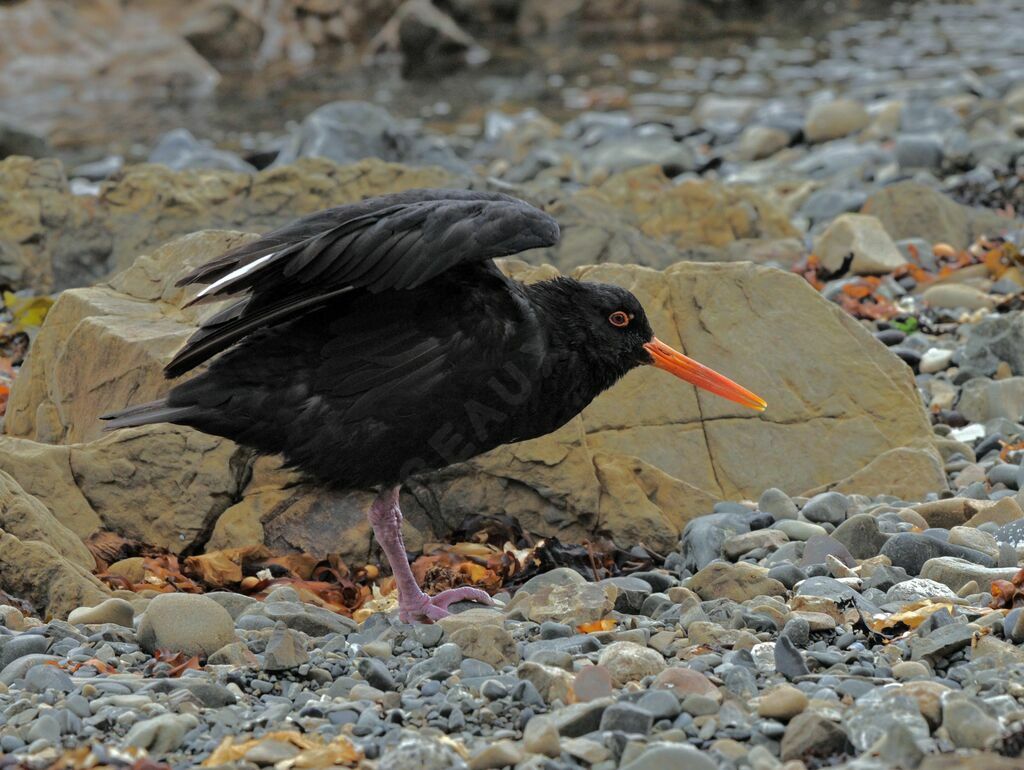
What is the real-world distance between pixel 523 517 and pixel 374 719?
2.18m

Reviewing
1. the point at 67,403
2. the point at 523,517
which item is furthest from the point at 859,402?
the point at 67,403

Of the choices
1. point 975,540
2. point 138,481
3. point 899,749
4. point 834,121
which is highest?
point 899,749

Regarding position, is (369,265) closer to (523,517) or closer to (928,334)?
(523,517)

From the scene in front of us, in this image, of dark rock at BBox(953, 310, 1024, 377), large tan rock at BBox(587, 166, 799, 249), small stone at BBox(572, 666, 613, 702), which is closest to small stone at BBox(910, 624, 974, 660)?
small stone at BBox(572, 666, 613, 702)

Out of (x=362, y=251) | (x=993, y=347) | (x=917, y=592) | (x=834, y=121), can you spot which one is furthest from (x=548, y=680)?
(x=834, y=121)

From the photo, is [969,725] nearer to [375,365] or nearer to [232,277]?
[375,365]

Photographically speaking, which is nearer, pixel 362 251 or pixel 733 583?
pixel 362 251

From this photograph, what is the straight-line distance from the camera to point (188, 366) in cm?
491

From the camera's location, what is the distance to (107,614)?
4402 mm

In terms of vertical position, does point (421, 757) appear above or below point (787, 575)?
above

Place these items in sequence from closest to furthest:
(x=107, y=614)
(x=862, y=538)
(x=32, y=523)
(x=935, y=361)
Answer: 1. (x=107, y=614)
2. (x=32, y=523)
3. (x=862, y=538)
4. (x=935, y=361)

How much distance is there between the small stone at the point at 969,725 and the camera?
3188 mm

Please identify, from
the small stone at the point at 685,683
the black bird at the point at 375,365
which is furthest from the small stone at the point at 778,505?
the small stone at the point at 685,683

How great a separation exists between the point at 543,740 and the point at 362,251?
183 centimetres
